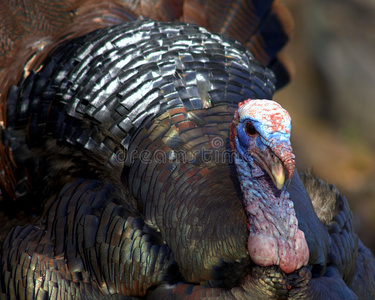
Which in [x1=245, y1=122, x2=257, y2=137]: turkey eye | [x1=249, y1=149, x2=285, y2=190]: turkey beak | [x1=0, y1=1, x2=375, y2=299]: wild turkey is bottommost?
[x1=0, y1=1, x2=375, y2=299]: wild turkey

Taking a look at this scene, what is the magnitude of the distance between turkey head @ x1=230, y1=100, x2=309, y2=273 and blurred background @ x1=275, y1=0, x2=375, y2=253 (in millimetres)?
3262

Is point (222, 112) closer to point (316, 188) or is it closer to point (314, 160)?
point (316, 188)

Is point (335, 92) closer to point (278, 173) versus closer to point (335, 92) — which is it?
point (335, 92)

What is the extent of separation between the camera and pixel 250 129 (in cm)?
209

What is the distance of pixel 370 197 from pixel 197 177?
10.2 ft

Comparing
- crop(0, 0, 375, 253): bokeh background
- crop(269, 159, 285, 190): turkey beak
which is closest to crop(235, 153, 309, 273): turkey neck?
crop(269, 159, 285, 190): turkey beak

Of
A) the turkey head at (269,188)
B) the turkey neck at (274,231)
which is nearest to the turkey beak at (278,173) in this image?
the turkey head at (269,188)

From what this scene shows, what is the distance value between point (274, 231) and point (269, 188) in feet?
0.58

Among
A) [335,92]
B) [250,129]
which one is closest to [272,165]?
[250,129]

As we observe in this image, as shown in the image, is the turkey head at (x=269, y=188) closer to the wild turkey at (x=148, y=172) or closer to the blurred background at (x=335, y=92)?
the wild turkey at (x=148, y=172)

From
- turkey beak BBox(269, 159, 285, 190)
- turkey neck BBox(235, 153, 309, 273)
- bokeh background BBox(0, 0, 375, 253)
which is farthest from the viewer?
bokeh background BBox(0, 0, 375, 253)

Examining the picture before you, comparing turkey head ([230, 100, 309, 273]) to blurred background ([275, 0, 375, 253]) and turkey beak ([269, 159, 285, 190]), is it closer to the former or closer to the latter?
turkey beak ([269, 159, 285, 190])

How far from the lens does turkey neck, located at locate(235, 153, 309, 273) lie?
6.69 feet

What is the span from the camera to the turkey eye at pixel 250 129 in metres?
2.07
